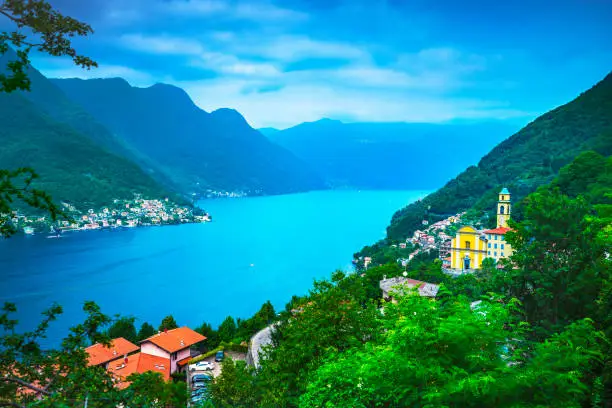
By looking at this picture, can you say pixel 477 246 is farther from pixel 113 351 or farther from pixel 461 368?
pixel 461 368

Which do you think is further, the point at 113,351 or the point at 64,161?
the point at 64,161

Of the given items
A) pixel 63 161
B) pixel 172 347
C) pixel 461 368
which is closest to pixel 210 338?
pixel 172 347

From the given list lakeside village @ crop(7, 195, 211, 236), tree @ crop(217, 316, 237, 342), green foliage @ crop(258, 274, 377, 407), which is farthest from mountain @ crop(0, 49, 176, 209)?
green foliage @ crop(258, 274, 377, 407)

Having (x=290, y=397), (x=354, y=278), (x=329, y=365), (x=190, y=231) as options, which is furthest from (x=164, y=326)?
(x=190, y=231)

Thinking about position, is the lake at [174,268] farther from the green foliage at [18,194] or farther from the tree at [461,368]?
the green foliage at [18,194]

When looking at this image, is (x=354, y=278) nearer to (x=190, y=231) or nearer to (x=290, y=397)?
(x=290, y=397)
